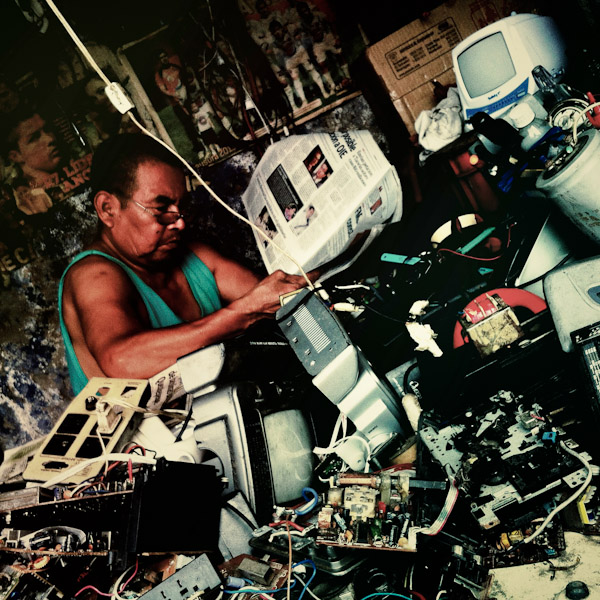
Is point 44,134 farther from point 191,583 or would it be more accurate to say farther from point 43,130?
point 191,583

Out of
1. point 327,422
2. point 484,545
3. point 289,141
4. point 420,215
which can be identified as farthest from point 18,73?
point 484,545

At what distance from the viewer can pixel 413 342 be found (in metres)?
1.73

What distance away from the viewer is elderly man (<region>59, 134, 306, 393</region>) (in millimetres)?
2238

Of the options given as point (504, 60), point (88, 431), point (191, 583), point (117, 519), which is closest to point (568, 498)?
point (191, 583)

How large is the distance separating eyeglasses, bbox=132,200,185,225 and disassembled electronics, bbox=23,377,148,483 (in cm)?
98

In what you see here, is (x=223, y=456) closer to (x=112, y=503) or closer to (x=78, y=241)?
(x=112, y=503)

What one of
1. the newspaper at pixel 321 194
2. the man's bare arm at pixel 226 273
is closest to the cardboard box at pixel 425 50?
the newspaper at pixel 321 194

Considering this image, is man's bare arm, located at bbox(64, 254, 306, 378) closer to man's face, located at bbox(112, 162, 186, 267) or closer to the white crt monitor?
man's face, located at bbox(112, 162, 186, 267)

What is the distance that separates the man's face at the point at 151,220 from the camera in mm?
2414

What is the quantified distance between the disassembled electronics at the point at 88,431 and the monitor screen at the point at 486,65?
207cm

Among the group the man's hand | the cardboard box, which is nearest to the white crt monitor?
the cardboard box

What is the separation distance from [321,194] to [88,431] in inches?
60.8

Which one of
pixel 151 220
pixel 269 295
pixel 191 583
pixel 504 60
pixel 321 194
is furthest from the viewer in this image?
pixel 151 220

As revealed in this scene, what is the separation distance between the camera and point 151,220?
95.8 inches
